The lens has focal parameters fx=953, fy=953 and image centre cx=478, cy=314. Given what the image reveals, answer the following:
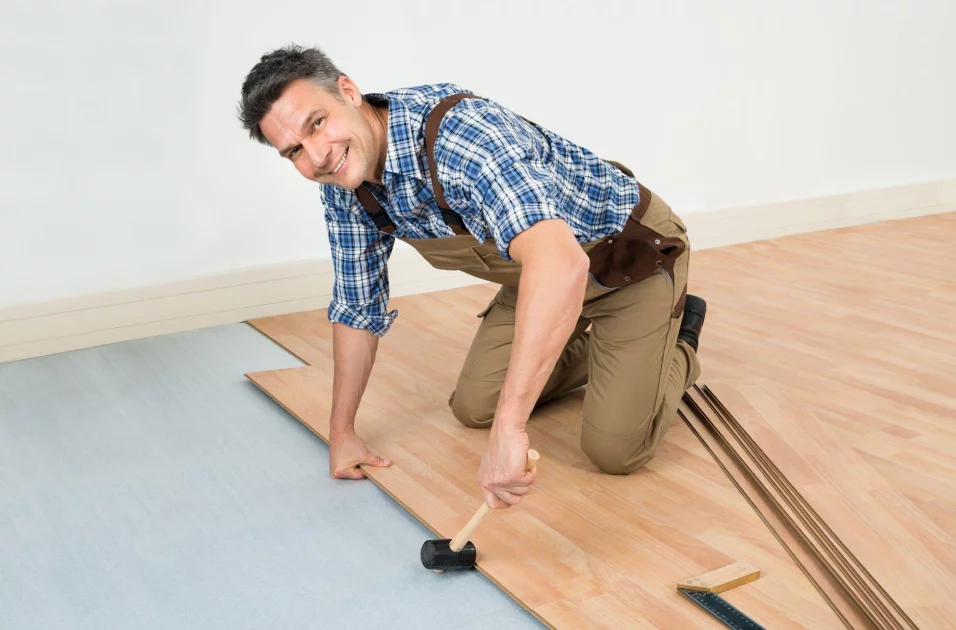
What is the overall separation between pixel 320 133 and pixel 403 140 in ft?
0.53

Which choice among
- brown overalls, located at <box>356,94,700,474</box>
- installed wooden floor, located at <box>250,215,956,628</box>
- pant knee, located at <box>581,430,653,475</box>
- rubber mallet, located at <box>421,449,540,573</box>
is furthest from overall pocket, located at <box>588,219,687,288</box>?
rubber mallet, located at <box>421,449,540,573</box>

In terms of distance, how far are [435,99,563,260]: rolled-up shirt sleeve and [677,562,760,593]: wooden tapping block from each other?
0.73 m

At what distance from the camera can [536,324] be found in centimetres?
161

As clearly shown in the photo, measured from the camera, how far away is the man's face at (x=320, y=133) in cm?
185

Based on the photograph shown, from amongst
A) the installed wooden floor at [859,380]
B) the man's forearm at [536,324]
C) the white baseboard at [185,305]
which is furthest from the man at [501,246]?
the white baseboard at [185,305]

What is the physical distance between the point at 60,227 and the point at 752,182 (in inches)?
134

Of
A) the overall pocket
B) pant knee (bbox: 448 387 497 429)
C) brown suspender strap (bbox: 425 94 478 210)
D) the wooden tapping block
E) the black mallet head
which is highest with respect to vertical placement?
brown suspender strap (bbox: 425 94 478 210)

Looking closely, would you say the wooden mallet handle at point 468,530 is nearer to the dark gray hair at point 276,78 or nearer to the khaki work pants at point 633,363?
the khaki work pants at point 633,363

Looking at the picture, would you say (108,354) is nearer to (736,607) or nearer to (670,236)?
(670,236)

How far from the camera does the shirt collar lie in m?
1.88

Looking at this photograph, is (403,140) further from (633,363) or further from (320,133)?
(633,363)

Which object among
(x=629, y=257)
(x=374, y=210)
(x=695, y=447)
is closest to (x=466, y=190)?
(x=374, y=210)

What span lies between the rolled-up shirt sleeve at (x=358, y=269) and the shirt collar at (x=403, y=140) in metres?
0.34

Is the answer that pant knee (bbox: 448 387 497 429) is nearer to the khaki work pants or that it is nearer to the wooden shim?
the khaki work pants
